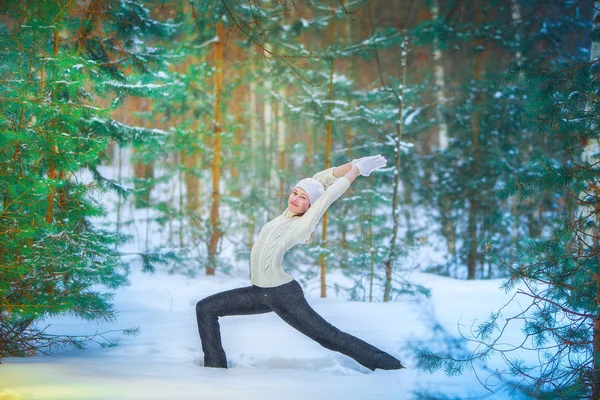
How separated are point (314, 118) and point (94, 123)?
589 centimetres

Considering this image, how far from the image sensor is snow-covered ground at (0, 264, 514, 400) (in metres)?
3.73

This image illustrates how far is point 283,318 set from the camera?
4.52m

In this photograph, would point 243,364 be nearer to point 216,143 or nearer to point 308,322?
point 308,322

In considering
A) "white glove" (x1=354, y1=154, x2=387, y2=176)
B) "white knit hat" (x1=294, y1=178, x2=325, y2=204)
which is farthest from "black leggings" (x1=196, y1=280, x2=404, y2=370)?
"white glove" (x1=354, y1=154, x2=387, y2=176)

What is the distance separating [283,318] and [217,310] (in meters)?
0.57

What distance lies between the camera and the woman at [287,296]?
442 cm

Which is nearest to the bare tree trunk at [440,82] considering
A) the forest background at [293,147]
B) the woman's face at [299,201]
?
the forest background at [293,147]

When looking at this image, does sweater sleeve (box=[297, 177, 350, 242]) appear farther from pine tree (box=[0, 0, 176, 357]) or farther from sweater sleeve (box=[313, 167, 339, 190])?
pine tree (box=[0, 0, 176, 357])

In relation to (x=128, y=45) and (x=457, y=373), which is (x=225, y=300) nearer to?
(x=457, y=373)

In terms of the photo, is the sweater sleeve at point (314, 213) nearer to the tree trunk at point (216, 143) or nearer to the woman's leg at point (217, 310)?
the woman's leg at point (217, 310)

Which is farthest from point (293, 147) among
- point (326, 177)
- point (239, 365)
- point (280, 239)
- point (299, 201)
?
point (280, 239)

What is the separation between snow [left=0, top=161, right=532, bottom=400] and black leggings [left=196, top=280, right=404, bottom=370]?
0.13m

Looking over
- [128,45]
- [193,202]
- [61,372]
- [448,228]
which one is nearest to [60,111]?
[61,372]

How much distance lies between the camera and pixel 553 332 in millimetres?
4000
